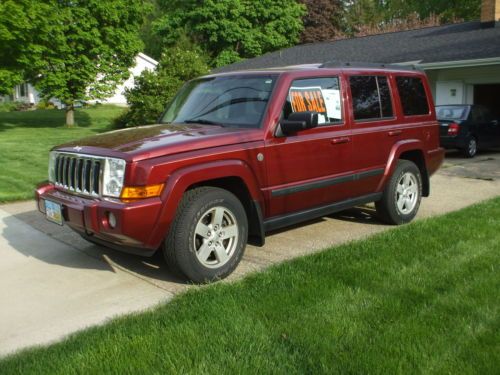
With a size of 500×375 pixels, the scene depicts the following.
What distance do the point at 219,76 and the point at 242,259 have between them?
2047 mm

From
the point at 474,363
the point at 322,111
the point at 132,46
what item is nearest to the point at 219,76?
the point at 322,111

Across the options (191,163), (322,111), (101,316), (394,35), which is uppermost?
(394,35)

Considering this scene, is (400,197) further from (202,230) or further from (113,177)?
(113,177)

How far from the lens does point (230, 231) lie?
479cm

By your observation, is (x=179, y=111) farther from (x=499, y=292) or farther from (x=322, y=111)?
(x=499, y=292)

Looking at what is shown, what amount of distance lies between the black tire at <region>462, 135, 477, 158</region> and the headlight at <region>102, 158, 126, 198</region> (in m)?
12.3

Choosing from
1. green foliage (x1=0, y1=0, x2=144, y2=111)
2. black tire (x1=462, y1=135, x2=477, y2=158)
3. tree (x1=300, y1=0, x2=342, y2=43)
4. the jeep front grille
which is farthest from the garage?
tree (x1=300, y1=0, x2=342, y2=43)

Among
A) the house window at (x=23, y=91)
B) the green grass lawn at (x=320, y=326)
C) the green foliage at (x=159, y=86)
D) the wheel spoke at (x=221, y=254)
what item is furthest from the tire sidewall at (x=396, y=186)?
the house window at (x=23, y=91)

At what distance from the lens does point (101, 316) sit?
409 cm

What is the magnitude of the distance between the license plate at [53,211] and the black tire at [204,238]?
1025 millimetres

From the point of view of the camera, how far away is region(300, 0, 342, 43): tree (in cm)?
4631

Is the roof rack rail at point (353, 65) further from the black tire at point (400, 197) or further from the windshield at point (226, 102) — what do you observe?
the black tire at point (400, 197)

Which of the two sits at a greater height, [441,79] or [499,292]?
[441,79]

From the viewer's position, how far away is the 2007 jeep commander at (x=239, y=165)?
4.31 meters
